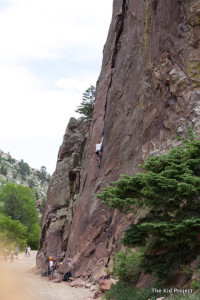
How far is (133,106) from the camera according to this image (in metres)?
21.9

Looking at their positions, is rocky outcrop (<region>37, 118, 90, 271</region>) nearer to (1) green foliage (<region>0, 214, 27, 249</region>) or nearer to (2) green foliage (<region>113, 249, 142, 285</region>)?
(2) green foliage (<region>113, 249, 142, 285</region>)

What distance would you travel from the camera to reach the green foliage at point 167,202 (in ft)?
29.5

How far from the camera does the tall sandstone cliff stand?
15.9 metres

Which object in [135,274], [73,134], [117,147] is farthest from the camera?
[73,134]

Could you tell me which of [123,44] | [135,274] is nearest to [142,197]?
[135,274]

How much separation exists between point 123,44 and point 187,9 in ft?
35.3

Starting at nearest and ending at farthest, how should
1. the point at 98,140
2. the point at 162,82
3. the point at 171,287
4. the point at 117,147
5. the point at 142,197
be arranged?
the point at 171,287
the point at 142,197
the point at 162,82
the point at 117,147
the point at 98,140

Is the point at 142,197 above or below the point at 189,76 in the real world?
below

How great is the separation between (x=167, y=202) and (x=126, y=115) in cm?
1344

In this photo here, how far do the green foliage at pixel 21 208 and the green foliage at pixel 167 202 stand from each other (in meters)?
52.6

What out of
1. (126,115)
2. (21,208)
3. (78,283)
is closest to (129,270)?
(78,283)

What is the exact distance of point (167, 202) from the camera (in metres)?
9.66

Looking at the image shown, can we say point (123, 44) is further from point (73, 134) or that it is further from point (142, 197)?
point (142, 197)

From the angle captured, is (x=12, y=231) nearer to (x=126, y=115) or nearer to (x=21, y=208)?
(x=21, y=208)
